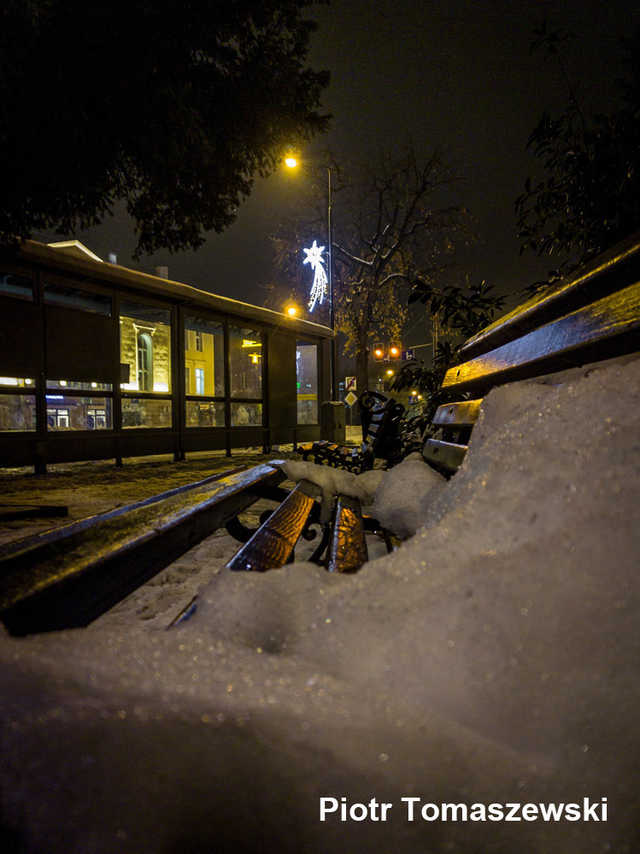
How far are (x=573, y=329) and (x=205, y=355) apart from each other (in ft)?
40.2

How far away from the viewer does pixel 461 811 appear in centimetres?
55

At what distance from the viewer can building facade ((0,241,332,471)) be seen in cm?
727

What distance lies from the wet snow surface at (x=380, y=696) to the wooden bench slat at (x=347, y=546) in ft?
0.84

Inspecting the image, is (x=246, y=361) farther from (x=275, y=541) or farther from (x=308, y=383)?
(x=275, y=541)

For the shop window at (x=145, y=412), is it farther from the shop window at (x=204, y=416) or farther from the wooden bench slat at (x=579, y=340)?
the wooden bench slat at (x=579, y=340)

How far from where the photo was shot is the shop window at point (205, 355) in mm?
11250

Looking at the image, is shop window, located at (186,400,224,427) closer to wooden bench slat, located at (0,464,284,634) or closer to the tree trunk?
wooden bench slat, located at (0,464,284,634)

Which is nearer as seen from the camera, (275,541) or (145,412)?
(275,541)

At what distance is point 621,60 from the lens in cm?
266

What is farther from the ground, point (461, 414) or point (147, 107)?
point (147, 107)

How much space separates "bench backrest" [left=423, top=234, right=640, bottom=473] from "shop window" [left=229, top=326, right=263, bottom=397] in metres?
9.96

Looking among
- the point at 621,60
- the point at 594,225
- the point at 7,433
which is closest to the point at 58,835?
A: the point at 594,225

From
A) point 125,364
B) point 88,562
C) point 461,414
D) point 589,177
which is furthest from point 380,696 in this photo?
point 125,364

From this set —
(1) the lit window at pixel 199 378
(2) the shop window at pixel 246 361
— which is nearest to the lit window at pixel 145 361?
(1) the lit window at pixel 199 378
